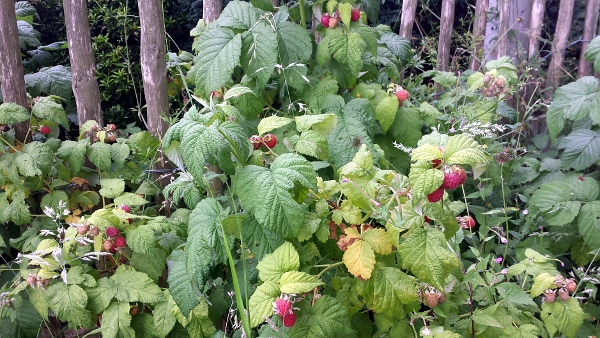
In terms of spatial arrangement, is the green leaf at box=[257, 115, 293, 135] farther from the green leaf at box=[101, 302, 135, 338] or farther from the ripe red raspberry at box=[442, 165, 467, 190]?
the green leaf at box=[101, 302, 135, 338]

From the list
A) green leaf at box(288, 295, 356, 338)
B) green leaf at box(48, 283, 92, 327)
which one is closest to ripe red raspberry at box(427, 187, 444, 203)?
green leaf at box(288, 295, 356, 338)

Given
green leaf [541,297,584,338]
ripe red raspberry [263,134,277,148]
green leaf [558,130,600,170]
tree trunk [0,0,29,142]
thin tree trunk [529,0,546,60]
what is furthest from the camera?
thin tree trunk [529,0,546,60]

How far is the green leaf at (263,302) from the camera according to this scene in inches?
40.5

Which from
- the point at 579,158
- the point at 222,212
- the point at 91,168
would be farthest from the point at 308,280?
the point at 579,158

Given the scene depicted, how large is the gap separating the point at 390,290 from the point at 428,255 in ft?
0.53

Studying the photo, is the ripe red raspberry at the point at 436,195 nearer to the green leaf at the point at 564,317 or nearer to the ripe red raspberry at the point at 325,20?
the green leaf at the point at 564,317

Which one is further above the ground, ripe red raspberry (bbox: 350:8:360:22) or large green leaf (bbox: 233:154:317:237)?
ripe red raspberry (bbox: 350:8:360:22)

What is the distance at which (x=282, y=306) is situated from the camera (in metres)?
1.01

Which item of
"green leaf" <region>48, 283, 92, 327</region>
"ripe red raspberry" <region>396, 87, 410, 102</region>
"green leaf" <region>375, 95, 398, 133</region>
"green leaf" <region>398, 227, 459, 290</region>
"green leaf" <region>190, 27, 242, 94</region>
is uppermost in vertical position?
"green leaf" <region>190, 27, 242, 94</region>

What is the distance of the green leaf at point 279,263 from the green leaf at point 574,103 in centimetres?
160

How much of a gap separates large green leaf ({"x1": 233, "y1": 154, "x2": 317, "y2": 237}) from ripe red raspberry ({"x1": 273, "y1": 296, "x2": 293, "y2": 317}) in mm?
165

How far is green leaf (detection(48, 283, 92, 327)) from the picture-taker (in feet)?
4.95

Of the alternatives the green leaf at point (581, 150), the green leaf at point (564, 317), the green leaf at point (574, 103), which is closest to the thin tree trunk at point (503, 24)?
the green leaf at point (574, 103)

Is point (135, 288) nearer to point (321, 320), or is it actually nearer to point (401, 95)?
point (321, 320)
